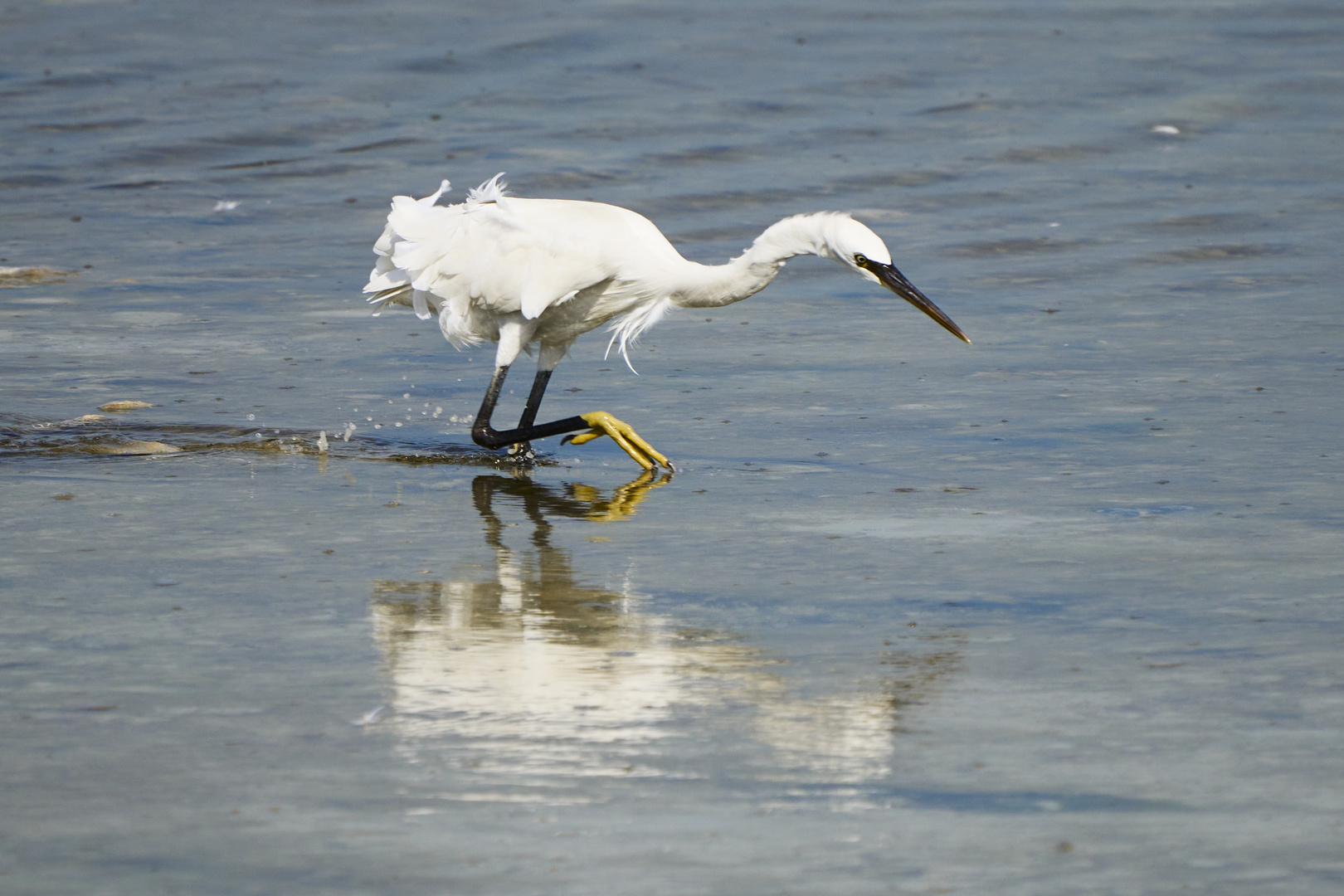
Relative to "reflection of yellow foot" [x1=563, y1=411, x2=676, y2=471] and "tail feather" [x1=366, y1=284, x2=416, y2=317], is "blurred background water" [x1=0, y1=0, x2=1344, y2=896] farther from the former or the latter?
"tail feather" [x1=366, y1=284, x2=416, y2=317]

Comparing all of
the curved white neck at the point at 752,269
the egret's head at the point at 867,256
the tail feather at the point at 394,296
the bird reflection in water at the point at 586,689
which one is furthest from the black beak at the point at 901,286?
the tail feather at the point at 394,296

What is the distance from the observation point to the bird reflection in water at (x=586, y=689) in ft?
14.4

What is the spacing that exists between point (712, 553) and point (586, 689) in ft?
5.18

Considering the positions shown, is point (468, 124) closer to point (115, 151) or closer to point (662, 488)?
point (115, 151)

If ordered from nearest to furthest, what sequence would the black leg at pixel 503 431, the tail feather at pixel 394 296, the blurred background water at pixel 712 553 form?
the blurred background water at pixel 712 553
the black leg at pixel 503 431
the tail feather at pixel 394 296

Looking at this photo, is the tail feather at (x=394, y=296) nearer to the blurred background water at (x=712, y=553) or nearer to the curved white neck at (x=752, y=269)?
the blurred background water at (x=712, y=553)

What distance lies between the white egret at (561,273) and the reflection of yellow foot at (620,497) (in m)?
0.14

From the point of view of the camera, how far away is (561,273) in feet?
26.4

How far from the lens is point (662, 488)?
7422mm

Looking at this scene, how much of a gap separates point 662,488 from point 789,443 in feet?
3.17

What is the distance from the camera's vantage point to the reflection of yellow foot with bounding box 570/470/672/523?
704 centimetres

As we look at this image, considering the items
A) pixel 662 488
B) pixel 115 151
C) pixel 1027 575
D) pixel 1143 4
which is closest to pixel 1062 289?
pixel 662 488

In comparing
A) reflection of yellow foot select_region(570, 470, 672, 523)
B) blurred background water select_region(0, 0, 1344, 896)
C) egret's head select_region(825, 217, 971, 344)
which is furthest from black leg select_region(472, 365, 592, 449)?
egret's head select_region(825, 217, 971, 344)

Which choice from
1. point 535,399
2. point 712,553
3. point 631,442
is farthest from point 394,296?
point 712,553
